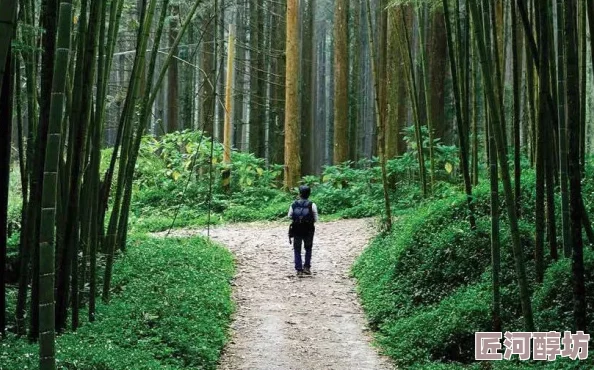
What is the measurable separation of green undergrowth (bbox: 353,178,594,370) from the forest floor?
0.89 feet

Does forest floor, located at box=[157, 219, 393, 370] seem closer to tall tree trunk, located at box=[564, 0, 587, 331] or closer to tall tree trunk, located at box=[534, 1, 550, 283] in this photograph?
tall tree trunk, located at box=[534, 1, 550, 283]

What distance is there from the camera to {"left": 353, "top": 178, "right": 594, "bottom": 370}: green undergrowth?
5.49 metres

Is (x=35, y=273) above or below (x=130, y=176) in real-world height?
below

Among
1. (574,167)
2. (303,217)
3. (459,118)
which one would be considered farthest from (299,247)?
(574,167)

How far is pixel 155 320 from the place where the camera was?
5.99 m

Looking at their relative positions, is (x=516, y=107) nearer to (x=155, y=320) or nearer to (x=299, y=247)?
(x=299, y=247)

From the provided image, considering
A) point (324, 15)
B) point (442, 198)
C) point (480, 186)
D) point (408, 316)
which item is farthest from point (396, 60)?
point (324, 15)

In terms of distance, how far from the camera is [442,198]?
966 centimetres

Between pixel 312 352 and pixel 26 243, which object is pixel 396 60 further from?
pixel 26 243

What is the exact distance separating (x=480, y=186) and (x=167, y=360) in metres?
4.86

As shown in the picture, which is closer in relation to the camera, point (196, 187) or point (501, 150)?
point (501, 150)

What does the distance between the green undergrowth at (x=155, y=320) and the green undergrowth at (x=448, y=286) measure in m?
1.62

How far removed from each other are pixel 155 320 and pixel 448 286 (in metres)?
2.90

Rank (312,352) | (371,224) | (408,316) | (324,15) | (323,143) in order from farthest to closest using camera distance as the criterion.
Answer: (324,15)
(323,143)
(371,224)
(408,316)
(312,352)
